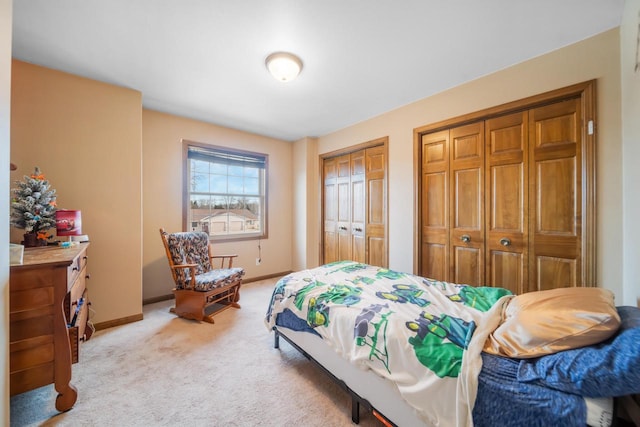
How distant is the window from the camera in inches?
148

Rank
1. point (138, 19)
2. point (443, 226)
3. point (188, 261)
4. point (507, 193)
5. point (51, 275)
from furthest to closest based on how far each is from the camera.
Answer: point (188, 261) < point (443, 226) < point (507, 193) < point (138, 19) < point (51, 275)

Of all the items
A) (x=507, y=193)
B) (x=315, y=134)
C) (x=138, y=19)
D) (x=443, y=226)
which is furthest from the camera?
(x=315, y=134)

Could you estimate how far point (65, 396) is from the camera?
1524 mm

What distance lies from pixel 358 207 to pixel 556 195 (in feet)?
7.41

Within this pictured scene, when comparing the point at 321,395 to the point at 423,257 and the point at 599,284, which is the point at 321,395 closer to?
the point at 423,257

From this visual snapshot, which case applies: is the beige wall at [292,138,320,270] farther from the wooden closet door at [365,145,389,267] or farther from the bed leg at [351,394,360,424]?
the bed leg at [351,394,360,424]

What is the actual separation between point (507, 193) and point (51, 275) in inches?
145

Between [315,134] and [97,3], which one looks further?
[315,134]

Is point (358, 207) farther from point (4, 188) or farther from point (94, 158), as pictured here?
point (4, 188)

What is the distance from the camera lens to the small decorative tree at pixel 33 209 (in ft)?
6.20

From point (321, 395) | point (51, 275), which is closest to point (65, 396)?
point (51, 275)

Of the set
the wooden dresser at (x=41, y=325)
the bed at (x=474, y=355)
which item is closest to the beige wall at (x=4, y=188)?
the wooden dresser at (x=41, y=325)

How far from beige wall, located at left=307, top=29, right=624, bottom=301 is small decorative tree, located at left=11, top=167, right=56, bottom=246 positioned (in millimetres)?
3531

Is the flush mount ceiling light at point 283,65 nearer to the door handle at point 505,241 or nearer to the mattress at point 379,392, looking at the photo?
the mattress at point 379,392
